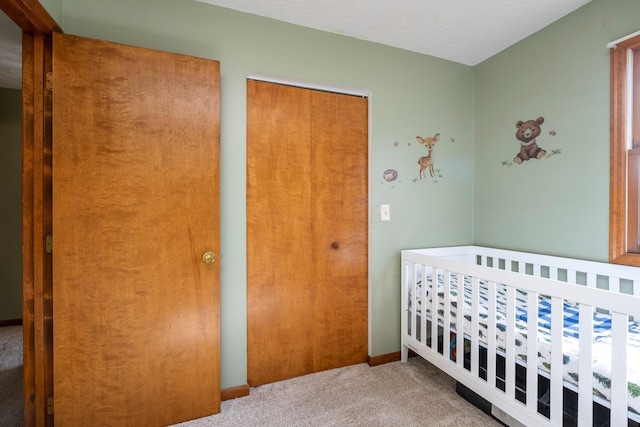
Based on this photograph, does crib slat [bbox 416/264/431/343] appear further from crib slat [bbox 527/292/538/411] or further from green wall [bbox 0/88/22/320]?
green wall [bbox 0/88/22/320]

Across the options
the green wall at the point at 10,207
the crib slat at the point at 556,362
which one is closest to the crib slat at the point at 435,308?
the crib slat at the point at 556,362

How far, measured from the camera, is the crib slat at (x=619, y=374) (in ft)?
3.31

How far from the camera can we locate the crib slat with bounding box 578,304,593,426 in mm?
1109

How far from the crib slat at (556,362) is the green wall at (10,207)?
4249 millimetres

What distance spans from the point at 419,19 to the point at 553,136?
1145 millimetres

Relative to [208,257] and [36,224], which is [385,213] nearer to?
[208,257]

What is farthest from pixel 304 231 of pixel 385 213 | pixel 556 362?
pixel 556 362

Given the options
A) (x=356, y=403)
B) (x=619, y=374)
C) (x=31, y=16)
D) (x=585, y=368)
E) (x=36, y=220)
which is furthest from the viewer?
(x=356, y=403)

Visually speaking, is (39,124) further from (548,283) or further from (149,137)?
(548,283)

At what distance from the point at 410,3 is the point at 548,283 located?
162 centimetres

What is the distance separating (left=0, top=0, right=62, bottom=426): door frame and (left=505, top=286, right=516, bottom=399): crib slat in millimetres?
2179

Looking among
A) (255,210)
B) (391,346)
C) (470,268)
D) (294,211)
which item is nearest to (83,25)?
(255,210)

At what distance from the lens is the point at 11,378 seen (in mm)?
1948

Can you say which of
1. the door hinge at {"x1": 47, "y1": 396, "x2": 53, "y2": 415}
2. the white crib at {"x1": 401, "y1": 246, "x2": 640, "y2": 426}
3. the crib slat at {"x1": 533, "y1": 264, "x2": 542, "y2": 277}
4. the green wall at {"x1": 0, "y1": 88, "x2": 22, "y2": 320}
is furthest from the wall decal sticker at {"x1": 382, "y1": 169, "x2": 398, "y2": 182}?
the green wall at {"x1": 0, "y1": 88, "x2": 22, "y2": 320}
